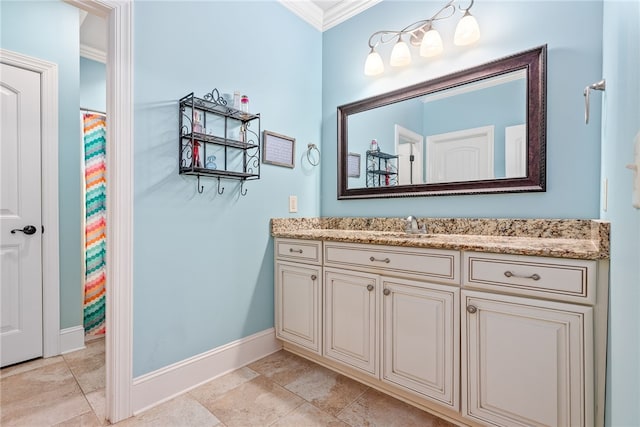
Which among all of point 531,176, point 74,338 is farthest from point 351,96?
point 74,338

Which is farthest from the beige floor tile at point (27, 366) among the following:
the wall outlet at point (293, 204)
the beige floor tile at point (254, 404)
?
the wall outlet at point (293, 204)

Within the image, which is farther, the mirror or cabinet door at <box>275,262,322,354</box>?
cabinet door at <box>275,262,322,354</box>

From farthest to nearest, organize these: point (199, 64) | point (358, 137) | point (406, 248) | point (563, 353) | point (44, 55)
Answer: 1. point (358, 137)
2. point (44, 55)
3. point (199, 64)
4. point (406, 248)
5. point (563, 353)

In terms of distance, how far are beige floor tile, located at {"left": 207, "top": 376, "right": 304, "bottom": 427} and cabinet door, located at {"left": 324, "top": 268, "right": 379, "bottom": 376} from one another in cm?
34

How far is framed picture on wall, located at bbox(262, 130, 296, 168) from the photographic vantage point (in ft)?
6.96

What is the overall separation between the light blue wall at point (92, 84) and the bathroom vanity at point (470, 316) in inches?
94.9

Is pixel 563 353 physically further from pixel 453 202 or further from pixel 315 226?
pixel 315 226

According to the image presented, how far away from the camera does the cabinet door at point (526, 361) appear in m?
1.07

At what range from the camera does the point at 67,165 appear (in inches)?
86.7

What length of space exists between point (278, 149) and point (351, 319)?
1274 millimetres

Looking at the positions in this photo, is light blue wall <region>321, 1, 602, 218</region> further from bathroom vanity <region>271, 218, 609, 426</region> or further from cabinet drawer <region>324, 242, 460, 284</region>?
cabinet drawer <region>324, 242, 460, 284</region>

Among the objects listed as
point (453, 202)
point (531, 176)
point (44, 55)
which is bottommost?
point (453, 202)

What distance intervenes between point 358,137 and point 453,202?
0.88 meters

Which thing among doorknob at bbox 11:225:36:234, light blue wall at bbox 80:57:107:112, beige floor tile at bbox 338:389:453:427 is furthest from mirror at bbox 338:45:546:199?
light blue wall at bbox 80:57:107:112
